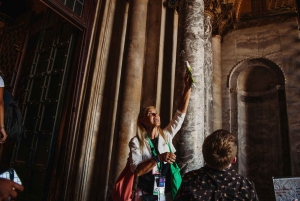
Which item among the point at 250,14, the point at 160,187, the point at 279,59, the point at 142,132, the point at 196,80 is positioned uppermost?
the point at 250,14

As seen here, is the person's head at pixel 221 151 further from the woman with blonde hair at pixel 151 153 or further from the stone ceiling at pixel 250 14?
the stone ceiling at pixel 250 14

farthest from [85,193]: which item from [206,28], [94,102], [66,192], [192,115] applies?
[206,28]

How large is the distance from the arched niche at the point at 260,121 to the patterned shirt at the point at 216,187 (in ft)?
16.7

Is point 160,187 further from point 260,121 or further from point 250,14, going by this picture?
point 250,14

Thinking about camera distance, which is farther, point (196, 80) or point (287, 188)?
point (196, 80)

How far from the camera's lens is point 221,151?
4.30 ft

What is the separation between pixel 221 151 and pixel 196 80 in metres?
2.36

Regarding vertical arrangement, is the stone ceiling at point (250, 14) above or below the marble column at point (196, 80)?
above

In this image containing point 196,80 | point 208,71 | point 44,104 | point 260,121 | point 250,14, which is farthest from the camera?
point 250,14

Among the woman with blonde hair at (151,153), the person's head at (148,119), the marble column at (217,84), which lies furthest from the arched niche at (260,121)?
the person's head at (148,119)

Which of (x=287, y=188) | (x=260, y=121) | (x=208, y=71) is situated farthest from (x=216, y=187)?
(x=260, y=121)

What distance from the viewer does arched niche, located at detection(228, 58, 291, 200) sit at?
5.73 metres

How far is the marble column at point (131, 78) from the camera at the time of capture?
398cm

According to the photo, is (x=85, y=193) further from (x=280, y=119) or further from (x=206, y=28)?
(x=280, y=119)
